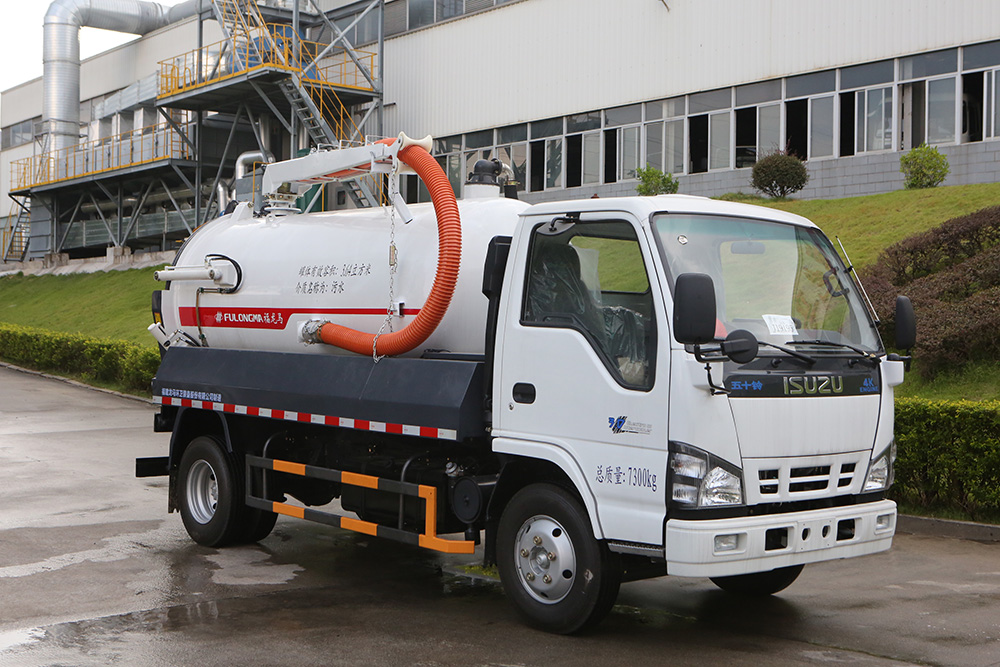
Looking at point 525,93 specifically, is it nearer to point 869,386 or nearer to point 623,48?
point 623,48

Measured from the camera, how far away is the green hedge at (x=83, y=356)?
22.1 meters

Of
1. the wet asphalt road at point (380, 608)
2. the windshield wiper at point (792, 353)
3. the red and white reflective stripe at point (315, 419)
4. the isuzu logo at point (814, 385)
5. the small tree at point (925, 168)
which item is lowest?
the wet asphalt road at point (380, 608)

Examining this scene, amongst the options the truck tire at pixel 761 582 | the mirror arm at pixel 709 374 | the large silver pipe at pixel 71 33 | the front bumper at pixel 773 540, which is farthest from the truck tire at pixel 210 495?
the large silver pipe at pixel 71 33

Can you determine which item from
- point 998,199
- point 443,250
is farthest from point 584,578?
point 998,199

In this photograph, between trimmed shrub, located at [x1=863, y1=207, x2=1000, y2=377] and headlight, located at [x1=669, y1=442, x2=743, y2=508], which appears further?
trimmed shrub, located at [x1=863, y1=207, x2=1000, y2=377]

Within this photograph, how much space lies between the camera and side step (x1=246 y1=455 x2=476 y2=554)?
7.09 meters

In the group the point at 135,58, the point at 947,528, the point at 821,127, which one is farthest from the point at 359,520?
the point at 135,58

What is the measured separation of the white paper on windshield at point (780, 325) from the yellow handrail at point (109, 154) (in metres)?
34.6

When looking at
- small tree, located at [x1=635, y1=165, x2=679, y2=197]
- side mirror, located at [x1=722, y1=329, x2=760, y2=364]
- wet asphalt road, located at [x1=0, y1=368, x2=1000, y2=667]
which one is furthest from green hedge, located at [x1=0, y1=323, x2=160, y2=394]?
side mirror, located at [x1=722, y1=329, x2=760, y2=364]

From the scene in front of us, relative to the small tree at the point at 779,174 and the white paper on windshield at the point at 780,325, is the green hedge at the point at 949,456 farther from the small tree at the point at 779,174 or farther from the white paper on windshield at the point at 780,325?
the small tree at the point at 779,174

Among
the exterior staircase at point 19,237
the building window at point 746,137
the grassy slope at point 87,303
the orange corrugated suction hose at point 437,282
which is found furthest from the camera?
the exterior staircase at point 19,237

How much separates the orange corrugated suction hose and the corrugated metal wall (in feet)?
63.1

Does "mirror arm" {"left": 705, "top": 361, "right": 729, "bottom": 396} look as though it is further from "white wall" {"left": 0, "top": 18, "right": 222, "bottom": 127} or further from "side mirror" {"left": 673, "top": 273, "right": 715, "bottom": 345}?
"white wall" {"left": 0, "top": 18, "right": 222, "bottom": 127}

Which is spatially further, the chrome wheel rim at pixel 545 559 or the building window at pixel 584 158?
the building window at pixel 584 158
